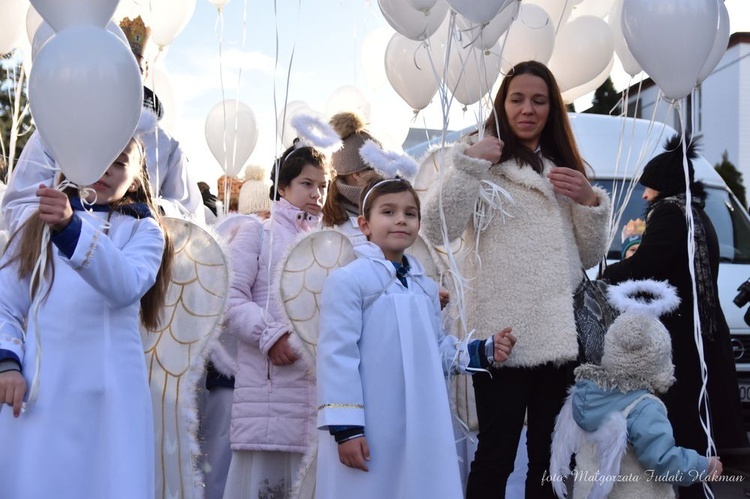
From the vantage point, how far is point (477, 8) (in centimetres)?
285

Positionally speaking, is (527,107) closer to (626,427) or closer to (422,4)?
(422,4)

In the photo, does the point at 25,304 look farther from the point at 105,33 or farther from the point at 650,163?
the point at 650,163

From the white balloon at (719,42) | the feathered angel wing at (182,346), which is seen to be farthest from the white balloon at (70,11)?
the white balloon at (719,42)

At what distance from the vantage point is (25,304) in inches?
101

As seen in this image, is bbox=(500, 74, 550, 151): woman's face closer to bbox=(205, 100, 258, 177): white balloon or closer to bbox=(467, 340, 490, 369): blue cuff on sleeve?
bbox=(467, 340, 490, 369): blue cuff on sleeve

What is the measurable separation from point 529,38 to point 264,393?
1.94m

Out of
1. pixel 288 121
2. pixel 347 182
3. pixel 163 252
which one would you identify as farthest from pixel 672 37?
pixel 288 121

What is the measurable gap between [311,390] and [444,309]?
647 mm

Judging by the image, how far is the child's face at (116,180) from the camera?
2695 millimetres

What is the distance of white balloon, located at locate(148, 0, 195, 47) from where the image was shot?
4.34m

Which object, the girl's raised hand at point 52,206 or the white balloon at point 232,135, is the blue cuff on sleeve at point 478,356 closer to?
the girl's raised hand at point 52,206

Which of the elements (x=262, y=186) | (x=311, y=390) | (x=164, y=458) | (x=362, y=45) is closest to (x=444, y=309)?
(x=311, y=390)

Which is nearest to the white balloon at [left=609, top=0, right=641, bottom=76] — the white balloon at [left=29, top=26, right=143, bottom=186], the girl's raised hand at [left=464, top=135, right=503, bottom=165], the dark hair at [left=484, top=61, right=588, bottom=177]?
the dark hair at [left=484, top=61, right=588, bottom=177]

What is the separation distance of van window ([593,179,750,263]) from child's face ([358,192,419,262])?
3633 millimetres
